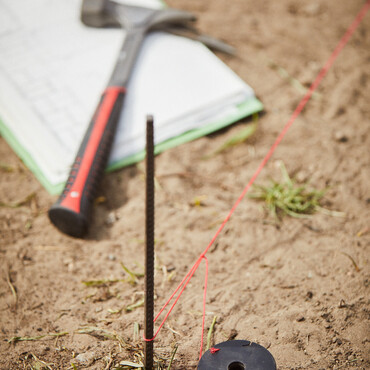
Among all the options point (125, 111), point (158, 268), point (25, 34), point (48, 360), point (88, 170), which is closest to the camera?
point (48, 360)

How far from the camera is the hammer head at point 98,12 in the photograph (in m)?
1.94

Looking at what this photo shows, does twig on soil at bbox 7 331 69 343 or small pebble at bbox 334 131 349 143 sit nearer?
twig on soil at bbox 7 331 69 343

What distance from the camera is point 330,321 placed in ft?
3.70

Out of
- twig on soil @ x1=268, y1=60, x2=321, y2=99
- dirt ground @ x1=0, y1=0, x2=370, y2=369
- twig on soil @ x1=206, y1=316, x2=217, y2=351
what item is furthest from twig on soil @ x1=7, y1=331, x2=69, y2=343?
twig on soil @ x1=268, y1=60, x2=321, y2=99

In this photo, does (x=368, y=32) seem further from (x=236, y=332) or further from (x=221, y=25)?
(x=236, y=332)

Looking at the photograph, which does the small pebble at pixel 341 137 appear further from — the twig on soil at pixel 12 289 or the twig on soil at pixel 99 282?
the twig on soil at pixel 12 289

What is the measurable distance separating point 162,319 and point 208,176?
604 millimetres

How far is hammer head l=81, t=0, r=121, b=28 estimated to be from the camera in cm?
194

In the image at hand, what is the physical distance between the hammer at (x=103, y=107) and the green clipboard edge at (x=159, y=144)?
0.13 m

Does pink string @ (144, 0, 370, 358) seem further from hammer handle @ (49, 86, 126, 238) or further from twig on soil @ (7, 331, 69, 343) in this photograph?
hammer handle @ (49, 86, 126, 238)

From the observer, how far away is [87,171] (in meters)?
1.40

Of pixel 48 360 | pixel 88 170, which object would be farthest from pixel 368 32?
pixel 48 360

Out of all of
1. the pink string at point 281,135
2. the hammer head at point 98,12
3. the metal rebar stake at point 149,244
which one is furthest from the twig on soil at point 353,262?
the hammer head at point 98,12

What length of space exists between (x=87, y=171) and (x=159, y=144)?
364mm
